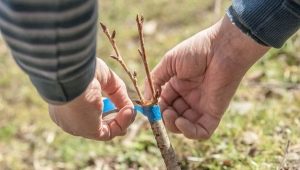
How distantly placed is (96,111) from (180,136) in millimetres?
1174

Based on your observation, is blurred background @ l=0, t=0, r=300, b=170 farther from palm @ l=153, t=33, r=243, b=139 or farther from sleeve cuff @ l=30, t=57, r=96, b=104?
sleeve cuff @ l=30, t=57, r=96, b=104

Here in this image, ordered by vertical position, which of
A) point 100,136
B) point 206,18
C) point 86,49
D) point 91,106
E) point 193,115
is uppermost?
point 86,49

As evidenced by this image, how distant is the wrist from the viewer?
7.07 ft

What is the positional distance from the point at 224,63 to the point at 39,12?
0.99m

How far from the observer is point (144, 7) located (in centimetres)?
515

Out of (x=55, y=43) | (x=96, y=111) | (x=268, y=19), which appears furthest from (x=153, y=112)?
(x=55, y=43)

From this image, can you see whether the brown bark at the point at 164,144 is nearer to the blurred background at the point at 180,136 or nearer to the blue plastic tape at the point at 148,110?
the blue plastic tape at the point at 148,110

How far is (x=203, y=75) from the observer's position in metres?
2.36

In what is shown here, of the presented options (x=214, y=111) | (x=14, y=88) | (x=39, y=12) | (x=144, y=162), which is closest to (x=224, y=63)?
(x=214, y=111)

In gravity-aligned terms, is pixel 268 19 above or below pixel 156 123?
above

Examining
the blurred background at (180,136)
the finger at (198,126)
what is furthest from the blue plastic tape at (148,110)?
the blurred background at (180,136)

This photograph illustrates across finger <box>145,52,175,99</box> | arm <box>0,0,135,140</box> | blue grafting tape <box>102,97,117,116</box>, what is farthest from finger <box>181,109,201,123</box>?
arm <box>0,0,135,140</box>

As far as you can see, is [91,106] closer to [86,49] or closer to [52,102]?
[52,102]

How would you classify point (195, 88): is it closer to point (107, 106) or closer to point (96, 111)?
point (107, 106)
